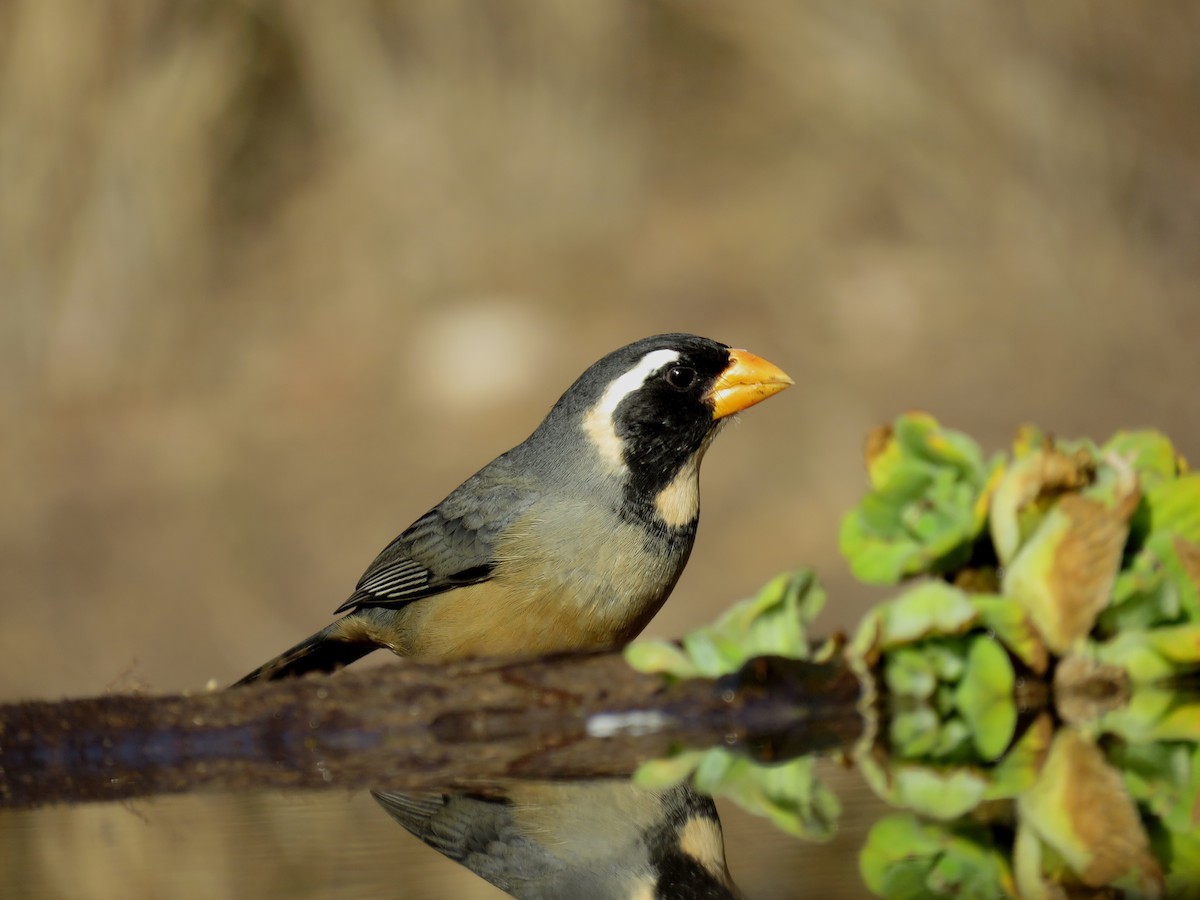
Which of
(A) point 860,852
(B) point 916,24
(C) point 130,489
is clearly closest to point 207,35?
(C) point 130,489

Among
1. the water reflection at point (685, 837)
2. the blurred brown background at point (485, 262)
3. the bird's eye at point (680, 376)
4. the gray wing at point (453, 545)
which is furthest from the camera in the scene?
the blurred brown background at point (485, 262)

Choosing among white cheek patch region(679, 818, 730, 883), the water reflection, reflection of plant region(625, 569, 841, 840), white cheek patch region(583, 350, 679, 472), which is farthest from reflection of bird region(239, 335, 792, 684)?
white cheek patch region(679, 818, 730, 883)

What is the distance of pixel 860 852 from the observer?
7.30ft

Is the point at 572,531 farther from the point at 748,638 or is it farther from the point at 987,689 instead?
the point at 987,689

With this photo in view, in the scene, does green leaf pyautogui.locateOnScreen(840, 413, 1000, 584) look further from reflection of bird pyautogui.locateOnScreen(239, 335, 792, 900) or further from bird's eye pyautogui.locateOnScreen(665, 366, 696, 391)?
bird's eye pyautogui.locateOnScreen(665, 366, 696, 391)

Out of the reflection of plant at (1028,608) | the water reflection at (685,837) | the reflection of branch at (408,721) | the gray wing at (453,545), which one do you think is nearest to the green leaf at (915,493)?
the reflection of plant at (1028,608)

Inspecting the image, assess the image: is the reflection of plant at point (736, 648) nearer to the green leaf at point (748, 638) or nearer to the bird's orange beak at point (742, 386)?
the green leaf at point (748, 638)

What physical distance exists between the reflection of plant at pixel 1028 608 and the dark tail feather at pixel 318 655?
8.55ft

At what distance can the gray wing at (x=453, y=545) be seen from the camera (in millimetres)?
5352

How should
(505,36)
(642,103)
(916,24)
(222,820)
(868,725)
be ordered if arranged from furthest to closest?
(642,103), (505,36), (916,24), (868,725), (222,820)

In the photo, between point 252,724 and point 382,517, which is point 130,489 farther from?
point 252,724

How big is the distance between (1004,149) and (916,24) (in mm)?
964

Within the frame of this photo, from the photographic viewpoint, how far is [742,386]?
5.50 metres

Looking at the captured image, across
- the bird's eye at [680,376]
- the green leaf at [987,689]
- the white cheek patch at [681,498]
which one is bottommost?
the green leaf at [987,689]
